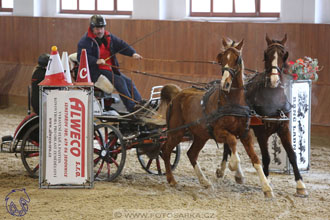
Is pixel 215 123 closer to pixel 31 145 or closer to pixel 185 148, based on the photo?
pixel 31 145

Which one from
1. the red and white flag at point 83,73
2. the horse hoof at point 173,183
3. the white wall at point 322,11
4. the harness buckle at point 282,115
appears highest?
the white wall at point 322,11

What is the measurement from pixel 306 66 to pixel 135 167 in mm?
2662

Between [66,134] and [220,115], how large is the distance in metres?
1.76

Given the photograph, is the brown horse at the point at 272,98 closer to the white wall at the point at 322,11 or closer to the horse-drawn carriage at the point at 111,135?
the horse-drawn carriage at the point at 111,135

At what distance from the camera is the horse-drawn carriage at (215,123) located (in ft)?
23.8

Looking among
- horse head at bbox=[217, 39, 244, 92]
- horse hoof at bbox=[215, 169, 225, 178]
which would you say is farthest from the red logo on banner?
horse hoof at bbox=[215, 169, 225, 178]

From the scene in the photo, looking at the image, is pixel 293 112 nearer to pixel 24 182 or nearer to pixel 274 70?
pixel 274 70

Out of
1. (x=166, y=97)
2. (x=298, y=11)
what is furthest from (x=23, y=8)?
(x=166, y=97)

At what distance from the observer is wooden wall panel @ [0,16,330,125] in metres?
11.5

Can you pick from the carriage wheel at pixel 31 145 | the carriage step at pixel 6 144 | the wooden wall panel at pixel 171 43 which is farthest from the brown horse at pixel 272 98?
the wooden wall panel at pixel 171 43

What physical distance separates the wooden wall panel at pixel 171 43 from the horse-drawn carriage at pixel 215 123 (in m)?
2.53

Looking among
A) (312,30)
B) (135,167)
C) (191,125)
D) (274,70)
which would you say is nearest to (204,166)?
(135,167)

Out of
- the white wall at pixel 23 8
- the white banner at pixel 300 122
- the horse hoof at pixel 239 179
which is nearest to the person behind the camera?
the horse hoof at pixel 239 179

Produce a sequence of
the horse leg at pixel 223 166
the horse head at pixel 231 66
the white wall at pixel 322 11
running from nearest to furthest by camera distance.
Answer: the horse head at pixel 231 66 → the horse leg at pixel 223 166 → the white wall at pixel 322 11
